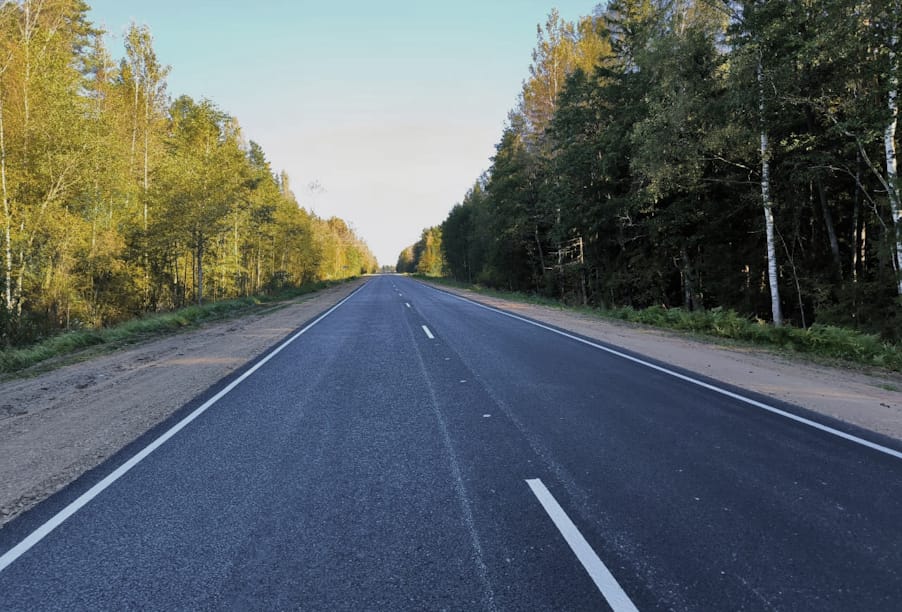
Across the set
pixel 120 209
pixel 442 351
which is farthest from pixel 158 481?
pixel 120 209

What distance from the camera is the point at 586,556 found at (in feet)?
8.91

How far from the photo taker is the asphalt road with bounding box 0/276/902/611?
2471mm

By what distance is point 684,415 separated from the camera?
18.0 ft

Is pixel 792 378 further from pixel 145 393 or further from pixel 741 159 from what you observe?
pixel 741 159

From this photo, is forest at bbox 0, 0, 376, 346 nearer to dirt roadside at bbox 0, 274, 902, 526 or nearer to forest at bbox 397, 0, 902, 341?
dirt roadside at bbox 0, 274, 902, 526

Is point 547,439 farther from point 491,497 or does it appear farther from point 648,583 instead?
point 648,583

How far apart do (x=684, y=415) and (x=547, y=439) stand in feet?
6.52

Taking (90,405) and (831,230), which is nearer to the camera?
(90,405)

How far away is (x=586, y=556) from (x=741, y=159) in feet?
57.4

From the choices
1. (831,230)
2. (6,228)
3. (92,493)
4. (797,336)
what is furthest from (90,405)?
(831,230)

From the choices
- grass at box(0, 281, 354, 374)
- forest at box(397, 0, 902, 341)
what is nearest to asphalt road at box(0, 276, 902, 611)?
grass at box(0, 281, 354, 374)

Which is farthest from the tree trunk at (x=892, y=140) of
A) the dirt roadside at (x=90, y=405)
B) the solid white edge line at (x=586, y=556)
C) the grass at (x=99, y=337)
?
the grass at (x=99, y=337)

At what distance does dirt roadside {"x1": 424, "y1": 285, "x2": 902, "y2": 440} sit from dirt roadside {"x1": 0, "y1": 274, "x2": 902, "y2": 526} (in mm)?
16

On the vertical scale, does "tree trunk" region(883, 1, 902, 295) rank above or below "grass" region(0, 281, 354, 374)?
above
